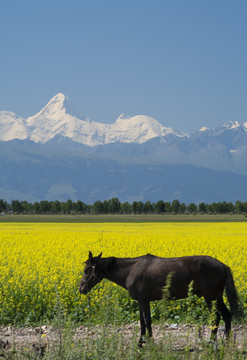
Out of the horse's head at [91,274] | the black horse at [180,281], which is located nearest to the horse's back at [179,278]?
the black horse at [180,281]

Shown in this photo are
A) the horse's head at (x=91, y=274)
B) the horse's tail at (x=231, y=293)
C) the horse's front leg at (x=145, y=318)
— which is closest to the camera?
the horse's front leg at (x=145, y=318)

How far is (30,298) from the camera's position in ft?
42.7

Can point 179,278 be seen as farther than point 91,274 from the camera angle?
No

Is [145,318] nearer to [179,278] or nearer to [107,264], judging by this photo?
[179,278]

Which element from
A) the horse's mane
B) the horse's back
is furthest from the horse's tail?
the horse's mane

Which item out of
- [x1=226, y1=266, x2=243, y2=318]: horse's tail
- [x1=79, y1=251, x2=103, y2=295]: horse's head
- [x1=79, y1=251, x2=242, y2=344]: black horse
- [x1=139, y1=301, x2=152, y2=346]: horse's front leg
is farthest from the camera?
[x1=79, y1=251, x2=103, y2=295]: horse's head

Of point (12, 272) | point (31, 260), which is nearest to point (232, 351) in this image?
point (12, 272)

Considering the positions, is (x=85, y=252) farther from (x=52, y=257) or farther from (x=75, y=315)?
(x=75, y=315)

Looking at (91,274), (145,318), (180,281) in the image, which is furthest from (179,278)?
(91,274)

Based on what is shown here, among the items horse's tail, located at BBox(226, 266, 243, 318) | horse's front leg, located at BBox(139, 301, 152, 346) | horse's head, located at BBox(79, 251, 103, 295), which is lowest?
horse's front leg, located at BBox(139, 301, 152, 346)

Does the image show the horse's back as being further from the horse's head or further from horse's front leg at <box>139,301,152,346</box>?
the horse's head

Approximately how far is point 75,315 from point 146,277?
374 cm

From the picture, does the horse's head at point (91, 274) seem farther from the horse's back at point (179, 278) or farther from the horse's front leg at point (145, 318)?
the horse's front leg at point (145, 318)

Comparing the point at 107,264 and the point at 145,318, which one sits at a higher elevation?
the point at 107,264
